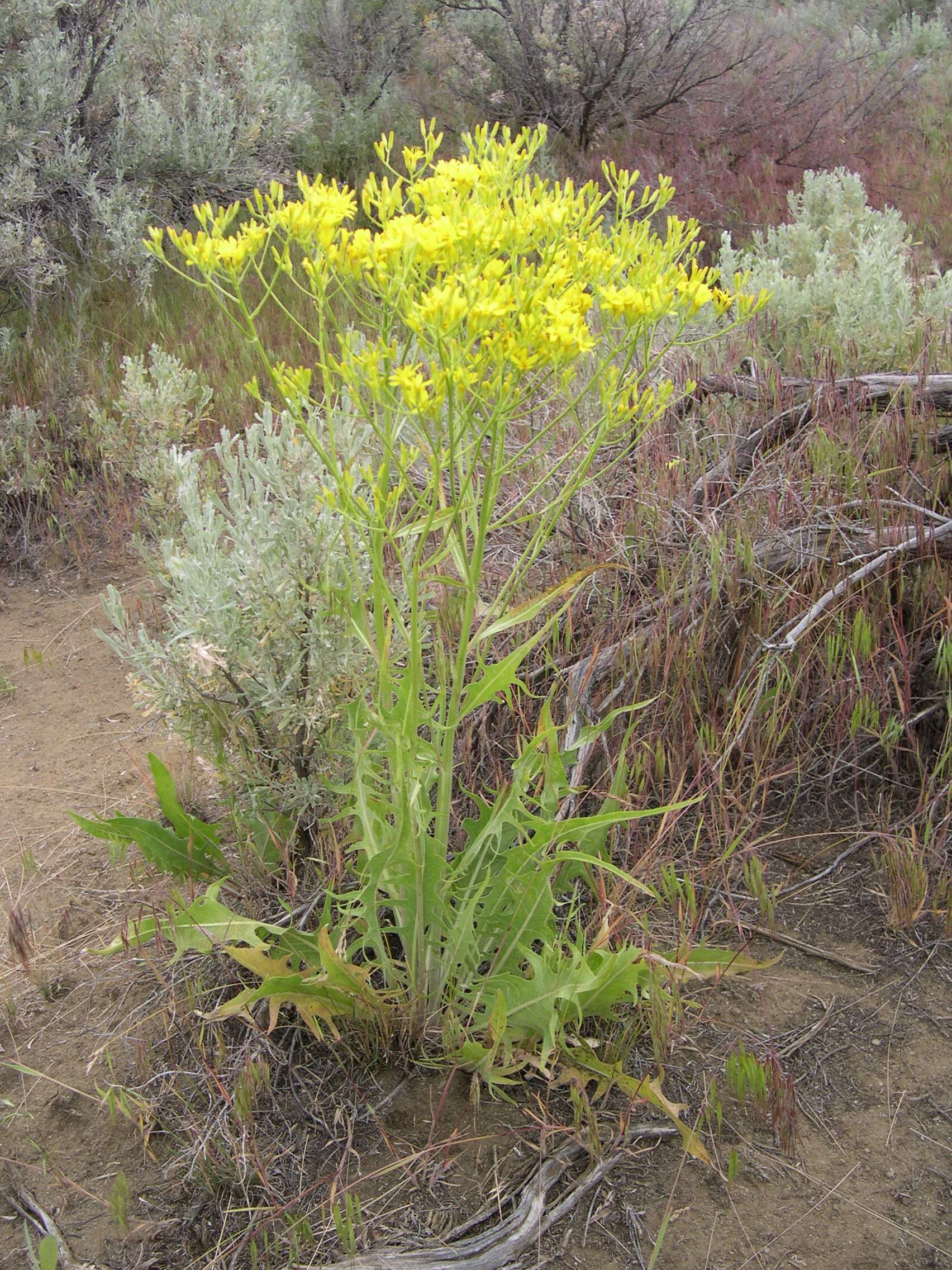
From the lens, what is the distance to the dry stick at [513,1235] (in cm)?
157

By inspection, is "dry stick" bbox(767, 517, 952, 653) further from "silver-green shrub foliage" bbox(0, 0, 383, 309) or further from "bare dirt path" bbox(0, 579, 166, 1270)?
"silver-green shrub foliage" bbox(0, 0, 383, 309)

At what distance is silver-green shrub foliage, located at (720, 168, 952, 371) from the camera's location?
392cm

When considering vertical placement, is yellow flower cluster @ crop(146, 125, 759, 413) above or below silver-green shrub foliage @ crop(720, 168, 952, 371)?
above

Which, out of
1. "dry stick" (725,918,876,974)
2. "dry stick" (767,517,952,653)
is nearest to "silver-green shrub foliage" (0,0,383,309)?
"dry stick" (767,517,952,653)

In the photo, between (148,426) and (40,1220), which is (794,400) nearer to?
(148,426)

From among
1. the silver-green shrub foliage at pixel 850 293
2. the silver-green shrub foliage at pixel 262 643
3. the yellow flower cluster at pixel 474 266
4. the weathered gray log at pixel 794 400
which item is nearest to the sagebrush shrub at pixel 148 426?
the silver-green shrub foliage at pixel 262 643

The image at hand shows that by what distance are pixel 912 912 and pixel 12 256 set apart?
4.53 meters

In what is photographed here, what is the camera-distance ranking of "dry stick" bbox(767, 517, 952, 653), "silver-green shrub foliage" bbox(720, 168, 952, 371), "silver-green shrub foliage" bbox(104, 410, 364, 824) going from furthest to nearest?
"silver-green shrub foliage" bbox(720, 168, 952, 371) → "dry stick" bbox(767, 517, 952, 653) → "silver-green shrub foliage" bbox(104, 410, 364, 824)

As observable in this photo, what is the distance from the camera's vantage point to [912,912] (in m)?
2.18

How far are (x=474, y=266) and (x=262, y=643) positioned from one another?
3.45 feet

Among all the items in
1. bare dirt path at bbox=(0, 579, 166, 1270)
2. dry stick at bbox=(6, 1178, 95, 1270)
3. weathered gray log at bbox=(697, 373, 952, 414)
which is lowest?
bare dirt path at bbox=(0, 579, 166, 1270)

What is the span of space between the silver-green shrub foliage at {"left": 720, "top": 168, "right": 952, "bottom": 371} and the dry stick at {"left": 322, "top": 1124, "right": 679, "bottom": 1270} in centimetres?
253

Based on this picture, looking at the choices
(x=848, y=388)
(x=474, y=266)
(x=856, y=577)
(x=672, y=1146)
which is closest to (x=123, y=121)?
(x=848, y=388)

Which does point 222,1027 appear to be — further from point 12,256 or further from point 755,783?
point 12,256
